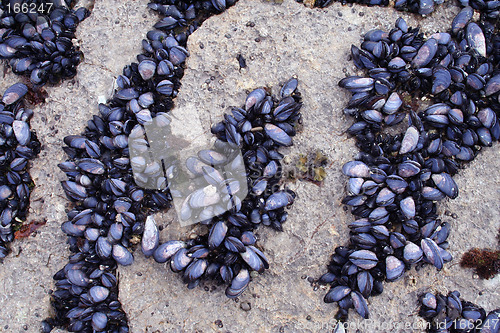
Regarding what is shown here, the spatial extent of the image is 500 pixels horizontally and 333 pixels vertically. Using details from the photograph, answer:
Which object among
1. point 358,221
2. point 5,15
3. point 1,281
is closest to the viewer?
point 358,221

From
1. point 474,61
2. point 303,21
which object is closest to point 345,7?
point 303,21

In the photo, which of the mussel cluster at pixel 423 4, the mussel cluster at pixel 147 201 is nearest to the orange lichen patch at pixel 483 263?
the mussel cluster at pixel 147 201

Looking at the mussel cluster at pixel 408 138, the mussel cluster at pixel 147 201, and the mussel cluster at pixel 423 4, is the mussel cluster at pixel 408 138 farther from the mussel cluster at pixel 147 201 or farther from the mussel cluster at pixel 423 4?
the mussel cluster at pixel 147 201

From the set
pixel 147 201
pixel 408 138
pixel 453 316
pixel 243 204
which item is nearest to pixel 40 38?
pixel 147 201

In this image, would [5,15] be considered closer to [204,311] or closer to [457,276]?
[204,311]

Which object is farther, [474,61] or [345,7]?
[345,7]

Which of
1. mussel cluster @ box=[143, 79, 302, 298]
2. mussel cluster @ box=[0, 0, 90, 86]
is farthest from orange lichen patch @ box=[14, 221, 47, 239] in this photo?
mussel cluster @ box=[0, 0, 90, 86]

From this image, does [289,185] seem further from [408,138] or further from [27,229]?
[27,229]
